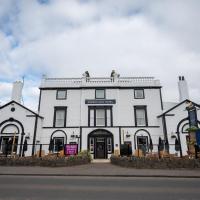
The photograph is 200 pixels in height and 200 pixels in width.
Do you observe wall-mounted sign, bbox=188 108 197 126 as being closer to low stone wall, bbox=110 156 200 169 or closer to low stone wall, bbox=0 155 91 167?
low stone wall, bbox=110 156 200 169

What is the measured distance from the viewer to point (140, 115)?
25.9 metres

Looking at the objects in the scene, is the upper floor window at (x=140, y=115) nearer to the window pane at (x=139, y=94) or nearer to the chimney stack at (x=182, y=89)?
the window pane at (x=139, y=94)

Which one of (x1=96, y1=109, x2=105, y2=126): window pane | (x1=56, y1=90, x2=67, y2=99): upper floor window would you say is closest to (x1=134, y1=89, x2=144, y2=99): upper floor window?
(x1=96, y1=109, x2=105, y2=126): window pane

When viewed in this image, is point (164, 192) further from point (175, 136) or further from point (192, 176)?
point (175, 136)

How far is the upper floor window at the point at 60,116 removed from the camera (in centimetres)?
2569

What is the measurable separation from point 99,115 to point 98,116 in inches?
6.9

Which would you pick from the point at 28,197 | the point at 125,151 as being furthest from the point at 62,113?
the point at 28,197

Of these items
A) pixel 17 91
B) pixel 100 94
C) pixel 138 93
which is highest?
pixel 17 91

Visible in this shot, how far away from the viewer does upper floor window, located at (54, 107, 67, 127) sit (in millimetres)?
25688

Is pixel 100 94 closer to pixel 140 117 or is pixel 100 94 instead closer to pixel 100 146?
pixel 140 117

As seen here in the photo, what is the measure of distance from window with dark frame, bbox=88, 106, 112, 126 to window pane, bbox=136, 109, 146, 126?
3.40m

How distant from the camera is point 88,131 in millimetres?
25141

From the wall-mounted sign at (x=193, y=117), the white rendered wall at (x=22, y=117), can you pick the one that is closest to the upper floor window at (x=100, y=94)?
the white rendered wall at (x=22, y=117)

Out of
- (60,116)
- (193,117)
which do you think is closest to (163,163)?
(193,117)
